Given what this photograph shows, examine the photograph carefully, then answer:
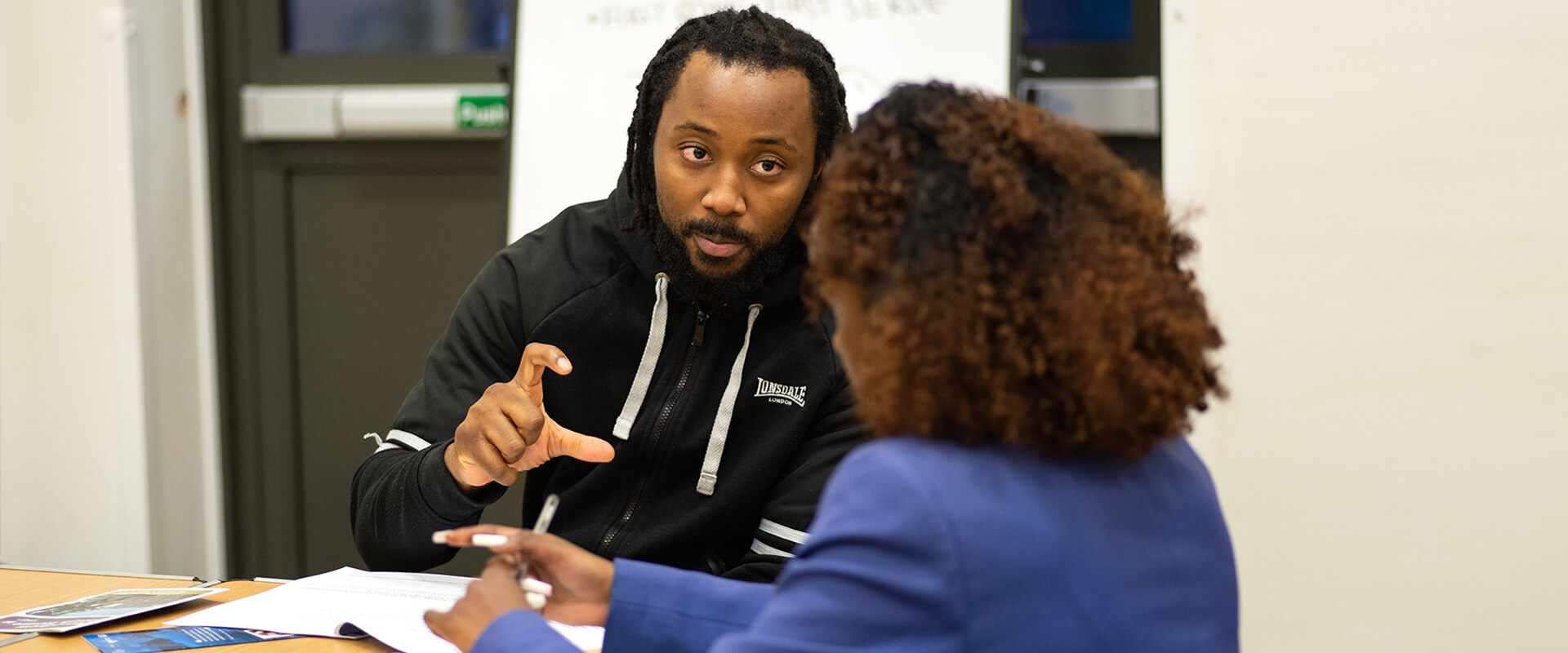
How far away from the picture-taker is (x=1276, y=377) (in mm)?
1972

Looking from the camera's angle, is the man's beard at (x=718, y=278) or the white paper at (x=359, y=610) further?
the man's beard at (x=718, y=278)

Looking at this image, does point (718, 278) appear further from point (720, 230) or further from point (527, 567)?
point (527, 567)

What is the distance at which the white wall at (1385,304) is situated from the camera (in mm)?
1854

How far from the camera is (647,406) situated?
1436 mm

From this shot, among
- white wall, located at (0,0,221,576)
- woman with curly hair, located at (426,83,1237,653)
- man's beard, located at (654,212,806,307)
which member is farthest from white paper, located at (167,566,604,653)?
white wall, located at (0,0,221,576)

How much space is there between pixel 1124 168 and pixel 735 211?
616mm

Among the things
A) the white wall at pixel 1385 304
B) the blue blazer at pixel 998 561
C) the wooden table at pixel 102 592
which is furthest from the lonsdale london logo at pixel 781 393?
the white wall at pixel 1385 304

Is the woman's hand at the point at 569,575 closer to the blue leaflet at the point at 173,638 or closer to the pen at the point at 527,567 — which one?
the pen at the point at 527,567

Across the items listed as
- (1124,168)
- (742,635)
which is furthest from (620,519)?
(1124,168)

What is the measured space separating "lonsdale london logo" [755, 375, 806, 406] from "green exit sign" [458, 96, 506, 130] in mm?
1330

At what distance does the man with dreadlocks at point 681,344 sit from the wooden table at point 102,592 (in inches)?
7.8

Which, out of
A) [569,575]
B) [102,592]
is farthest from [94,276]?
[569,575]

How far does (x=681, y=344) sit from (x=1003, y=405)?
770mm

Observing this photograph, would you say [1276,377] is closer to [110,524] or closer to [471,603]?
[471,603]
